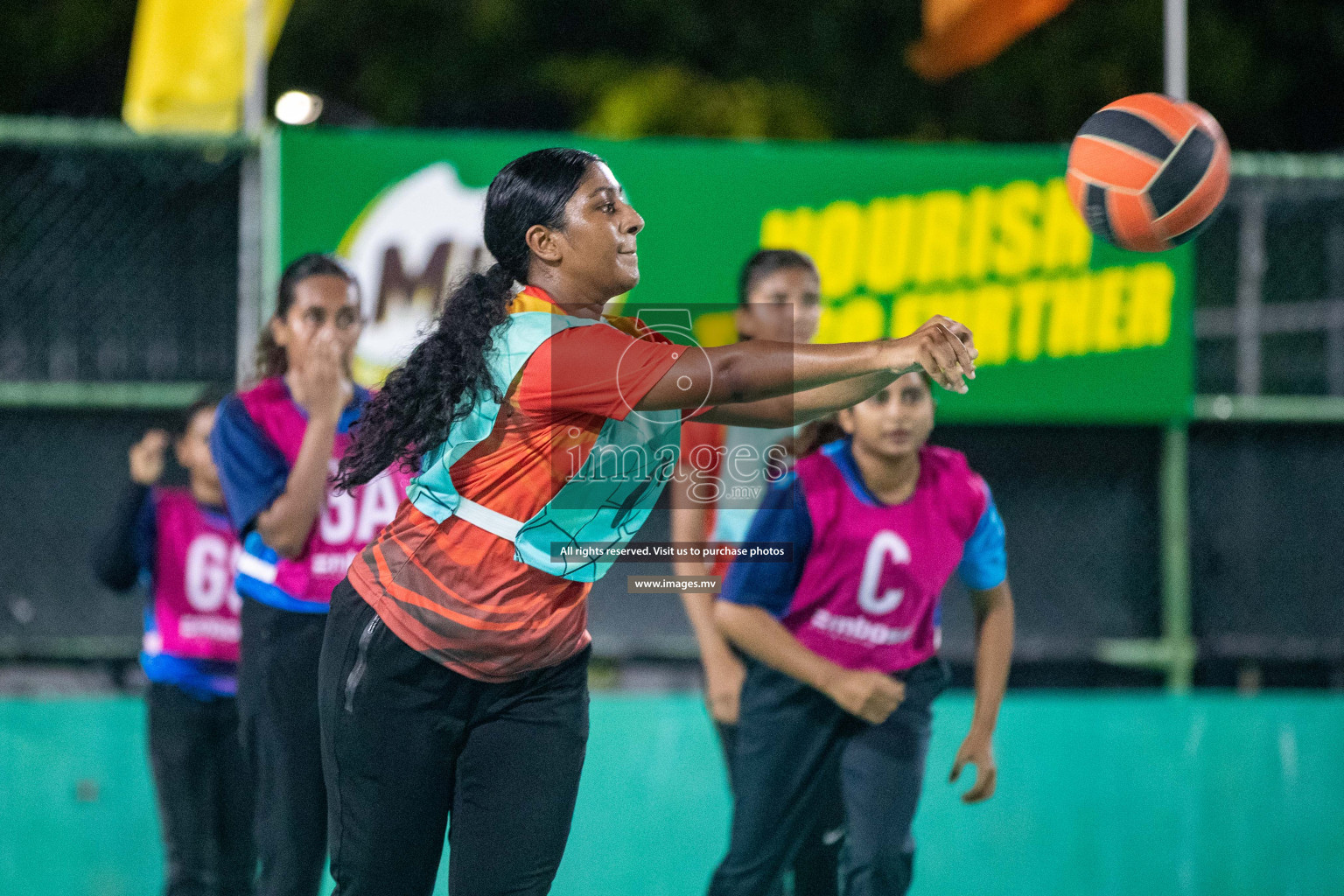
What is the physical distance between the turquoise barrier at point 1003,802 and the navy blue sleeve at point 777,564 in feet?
4.03

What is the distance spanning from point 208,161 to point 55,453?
1628 millimetres

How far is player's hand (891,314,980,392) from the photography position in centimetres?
229

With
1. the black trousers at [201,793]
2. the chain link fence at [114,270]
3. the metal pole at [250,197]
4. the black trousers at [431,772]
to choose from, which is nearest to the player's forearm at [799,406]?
the black trousers at [431,772]

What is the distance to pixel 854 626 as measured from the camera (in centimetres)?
369

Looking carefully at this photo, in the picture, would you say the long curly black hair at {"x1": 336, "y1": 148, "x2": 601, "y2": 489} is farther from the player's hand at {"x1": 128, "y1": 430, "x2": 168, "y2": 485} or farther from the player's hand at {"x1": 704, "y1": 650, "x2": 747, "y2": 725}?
the player's hand at {"x1": 128, "y1": 430, "x2": 168, "y2": 485}

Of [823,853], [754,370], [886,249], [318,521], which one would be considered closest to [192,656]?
[318,521]

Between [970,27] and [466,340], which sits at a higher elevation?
[970,27]

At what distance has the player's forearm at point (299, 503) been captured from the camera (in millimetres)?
3518

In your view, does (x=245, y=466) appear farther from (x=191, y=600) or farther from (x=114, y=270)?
(x=114, y=270)

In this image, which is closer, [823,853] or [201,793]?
[823,853]

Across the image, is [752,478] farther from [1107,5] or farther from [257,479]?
[1107,5]

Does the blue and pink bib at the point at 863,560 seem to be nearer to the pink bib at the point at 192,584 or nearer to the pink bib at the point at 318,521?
the pink bib at the point at 318,521

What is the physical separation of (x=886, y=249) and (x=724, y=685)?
3596 millimetres

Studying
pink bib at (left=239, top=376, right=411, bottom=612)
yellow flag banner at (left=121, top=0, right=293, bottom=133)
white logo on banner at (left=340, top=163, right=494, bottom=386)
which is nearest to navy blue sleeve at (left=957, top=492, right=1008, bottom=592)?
pink bib at (left=239, top=376, right=411, bottom=612)
